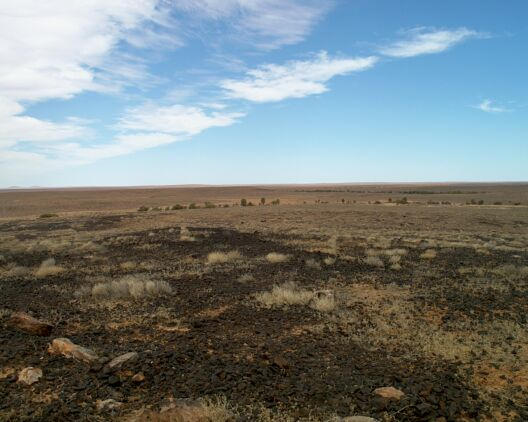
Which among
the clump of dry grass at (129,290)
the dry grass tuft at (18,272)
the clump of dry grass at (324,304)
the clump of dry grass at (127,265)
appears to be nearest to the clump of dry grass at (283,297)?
the clump of dry grass at (324,304)

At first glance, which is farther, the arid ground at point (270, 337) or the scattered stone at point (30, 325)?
the scattered stone at point (30, 325)

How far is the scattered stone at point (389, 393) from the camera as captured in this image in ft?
Answer: 17.6

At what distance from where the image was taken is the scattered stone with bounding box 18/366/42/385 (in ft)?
19.0

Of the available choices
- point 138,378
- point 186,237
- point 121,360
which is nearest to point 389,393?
point 138,378

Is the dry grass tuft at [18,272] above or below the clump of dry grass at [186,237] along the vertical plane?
below

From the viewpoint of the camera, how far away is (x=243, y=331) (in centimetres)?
802

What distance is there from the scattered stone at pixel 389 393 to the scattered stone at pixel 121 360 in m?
3.65

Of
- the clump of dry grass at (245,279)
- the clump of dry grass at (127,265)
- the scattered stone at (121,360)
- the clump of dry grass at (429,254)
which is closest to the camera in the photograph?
the scattered stone at (121,360)

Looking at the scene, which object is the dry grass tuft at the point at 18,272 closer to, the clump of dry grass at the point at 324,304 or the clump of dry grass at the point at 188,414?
the clump of dry grass at the point at 324,304

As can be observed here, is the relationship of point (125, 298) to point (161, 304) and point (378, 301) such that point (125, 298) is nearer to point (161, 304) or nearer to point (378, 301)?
point (161, 304)

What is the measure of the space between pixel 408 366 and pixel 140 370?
4067 millimetres

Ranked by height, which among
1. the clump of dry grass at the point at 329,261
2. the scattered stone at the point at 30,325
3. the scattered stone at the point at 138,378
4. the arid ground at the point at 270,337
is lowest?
the arid ground at the point at 270,337

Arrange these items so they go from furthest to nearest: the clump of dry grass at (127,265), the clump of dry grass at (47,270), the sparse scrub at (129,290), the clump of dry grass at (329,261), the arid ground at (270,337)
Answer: the clump of dry grass at (329,261)
the clump of dry grass at (127,265)
the clump of dry grass at (47,270)
the sparse scrub at (129,290)
the arid ground at (270,337)

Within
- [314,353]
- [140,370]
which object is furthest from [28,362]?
[314,353]
